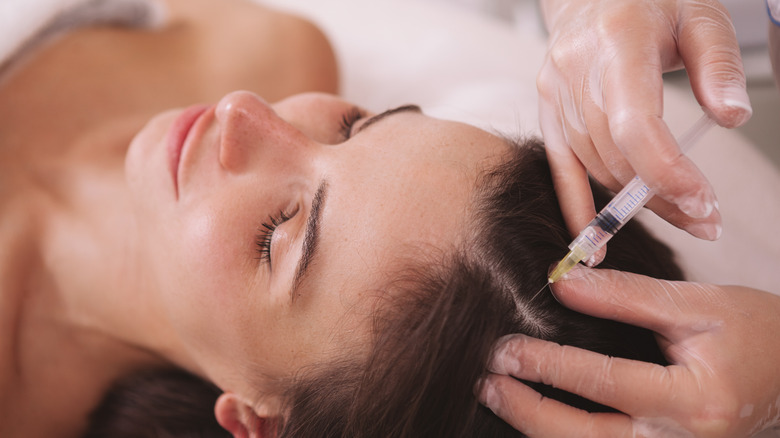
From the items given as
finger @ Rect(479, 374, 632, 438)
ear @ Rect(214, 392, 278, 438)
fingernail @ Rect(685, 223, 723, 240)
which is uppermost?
fingernail @ Rect(685, 223, 723, 240)

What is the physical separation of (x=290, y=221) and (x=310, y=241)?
7 centimetres

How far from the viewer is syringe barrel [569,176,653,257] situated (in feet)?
2.53

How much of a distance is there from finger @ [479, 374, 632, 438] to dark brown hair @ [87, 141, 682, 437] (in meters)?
0.04

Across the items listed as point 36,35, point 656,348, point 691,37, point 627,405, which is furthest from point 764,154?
point 36,35

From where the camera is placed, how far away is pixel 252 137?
98 centimetres

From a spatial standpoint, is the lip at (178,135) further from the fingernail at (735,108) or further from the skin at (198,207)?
the fingernail at (735,108)

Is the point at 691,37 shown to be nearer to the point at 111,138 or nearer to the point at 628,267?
the point at 628,267

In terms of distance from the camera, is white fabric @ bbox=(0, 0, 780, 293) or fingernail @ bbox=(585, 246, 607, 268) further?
white fabric @ bbox=(0, 0, 780, 293)

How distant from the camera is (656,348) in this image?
86cm

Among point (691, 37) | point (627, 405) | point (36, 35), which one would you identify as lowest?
point (627, 405)

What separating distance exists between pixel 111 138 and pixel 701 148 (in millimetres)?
1478

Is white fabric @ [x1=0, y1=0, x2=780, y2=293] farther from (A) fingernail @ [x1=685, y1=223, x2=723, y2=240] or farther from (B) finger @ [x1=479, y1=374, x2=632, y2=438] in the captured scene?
(B) finger @ [x1=479, y1=374, x2=632, y2=438]

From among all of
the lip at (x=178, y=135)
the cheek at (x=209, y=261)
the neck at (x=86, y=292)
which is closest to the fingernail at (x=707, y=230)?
the cheek at (x=209, y=261)

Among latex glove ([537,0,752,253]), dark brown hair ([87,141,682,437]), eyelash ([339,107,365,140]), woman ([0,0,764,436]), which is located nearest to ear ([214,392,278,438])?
woman ([0,0,764,436])
